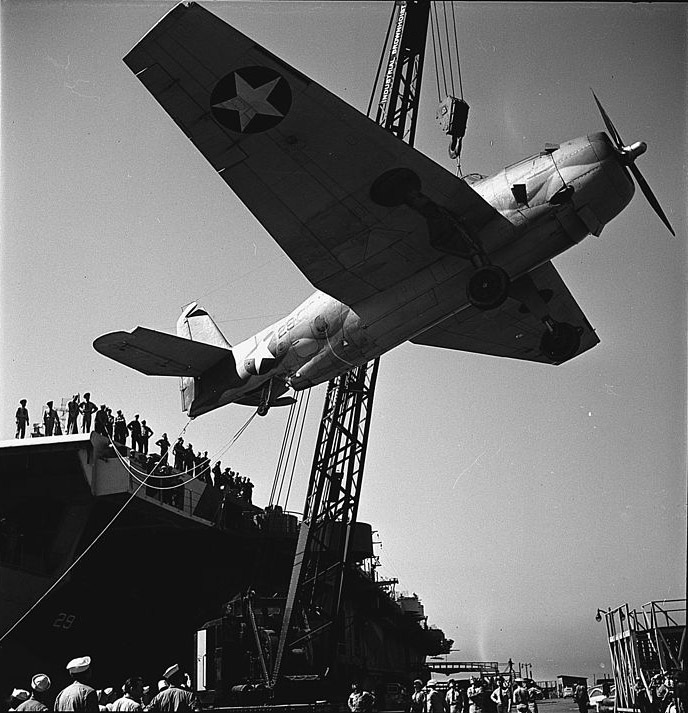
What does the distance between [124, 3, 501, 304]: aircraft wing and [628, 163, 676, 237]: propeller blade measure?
8.51 ft

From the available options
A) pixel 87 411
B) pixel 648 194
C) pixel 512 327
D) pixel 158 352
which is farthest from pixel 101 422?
pixel 648 194

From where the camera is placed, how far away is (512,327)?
66.5 ft

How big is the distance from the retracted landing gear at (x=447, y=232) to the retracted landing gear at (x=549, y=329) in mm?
2513

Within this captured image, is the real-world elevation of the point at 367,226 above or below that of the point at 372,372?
below

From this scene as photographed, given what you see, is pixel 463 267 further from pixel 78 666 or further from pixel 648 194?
pixel 78 666

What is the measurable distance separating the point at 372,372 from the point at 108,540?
10.4 meters

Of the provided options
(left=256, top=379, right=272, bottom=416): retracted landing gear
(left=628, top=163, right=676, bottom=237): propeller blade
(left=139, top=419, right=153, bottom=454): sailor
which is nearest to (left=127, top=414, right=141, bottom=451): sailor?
(left=139, top=419, right=153, bottom=454): sailor

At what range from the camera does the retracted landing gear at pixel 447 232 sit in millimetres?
14906

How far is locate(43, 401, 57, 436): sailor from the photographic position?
25.2 metres

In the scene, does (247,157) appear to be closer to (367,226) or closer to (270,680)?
(367,226)

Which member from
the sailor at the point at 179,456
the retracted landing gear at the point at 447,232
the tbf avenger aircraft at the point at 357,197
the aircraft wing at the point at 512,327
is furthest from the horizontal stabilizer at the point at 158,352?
the sailor at the point at 179,456

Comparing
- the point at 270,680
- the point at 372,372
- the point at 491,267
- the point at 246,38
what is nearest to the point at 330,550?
the point at 270,680

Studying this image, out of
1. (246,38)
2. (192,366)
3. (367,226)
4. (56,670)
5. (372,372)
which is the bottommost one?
(56,670)

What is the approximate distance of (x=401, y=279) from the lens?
16266 millimetres
